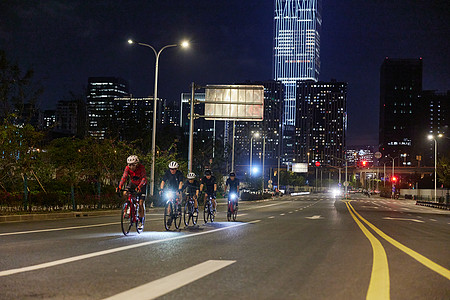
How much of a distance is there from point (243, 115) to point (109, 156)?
990 centimetres

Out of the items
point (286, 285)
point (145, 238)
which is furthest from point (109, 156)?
point (286, 285)

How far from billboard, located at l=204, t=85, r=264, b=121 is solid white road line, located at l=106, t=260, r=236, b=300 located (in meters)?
A: 28.1

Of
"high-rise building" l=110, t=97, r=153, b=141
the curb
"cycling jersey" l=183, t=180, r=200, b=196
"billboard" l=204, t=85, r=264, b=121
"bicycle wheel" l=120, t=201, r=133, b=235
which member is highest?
"high-rise building" l=110, t=97, r=153, b=141

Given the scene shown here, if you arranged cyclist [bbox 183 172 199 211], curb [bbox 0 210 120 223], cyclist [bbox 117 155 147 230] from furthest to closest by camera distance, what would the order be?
1. curb [bbox 0 210 120 223]
2. cyclist [bbox 183 172 199 211]
3. cyclist [bbox 117 155 147 230]

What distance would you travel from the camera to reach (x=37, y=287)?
228 inches

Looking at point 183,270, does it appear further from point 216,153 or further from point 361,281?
point 216,153

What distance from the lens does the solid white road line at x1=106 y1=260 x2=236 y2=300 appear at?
5.41 meters

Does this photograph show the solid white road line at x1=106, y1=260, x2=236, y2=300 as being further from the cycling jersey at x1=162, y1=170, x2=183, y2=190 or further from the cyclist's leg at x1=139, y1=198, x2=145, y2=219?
the cycling jersey at x1=162, y1=170, x2=183, y2=190

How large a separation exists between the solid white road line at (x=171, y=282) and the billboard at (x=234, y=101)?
92.2 feet

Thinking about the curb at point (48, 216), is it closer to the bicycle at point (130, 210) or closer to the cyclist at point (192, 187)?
the cyclist at point (192, 187)

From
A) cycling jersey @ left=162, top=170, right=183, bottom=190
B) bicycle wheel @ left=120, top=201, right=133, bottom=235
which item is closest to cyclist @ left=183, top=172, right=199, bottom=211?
cycling jersey @ left=162, top=170, right=183, bottom=190

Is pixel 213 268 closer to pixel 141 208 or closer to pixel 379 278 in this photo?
pixel 379 278

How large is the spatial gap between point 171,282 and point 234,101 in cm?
3007

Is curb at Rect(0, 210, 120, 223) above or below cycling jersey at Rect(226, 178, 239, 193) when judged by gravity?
below
